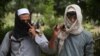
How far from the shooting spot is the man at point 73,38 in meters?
4.36

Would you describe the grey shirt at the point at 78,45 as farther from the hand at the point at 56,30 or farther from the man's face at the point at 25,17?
the man's face at the point at 25,17

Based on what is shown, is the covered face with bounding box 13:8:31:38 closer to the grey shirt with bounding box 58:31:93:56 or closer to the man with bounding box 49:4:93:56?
the man with bounding box 49:4:93:56

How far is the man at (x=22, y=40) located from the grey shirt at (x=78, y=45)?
28 centimetres

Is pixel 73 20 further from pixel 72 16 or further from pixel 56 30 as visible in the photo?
pixel 56 30

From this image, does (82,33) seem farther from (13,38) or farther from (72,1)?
(72,1)

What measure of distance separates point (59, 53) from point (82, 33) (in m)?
0.33

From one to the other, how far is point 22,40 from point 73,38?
0.57m

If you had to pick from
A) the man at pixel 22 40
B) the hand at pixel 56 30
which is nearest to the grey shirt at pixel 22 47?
the man at pixel 22 40

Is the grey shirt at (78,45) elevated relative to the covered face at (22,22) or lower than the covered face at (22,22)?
lower

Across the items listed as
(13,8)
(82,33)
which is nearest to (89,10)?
(13,8)

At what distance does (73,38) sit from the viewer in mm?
4406

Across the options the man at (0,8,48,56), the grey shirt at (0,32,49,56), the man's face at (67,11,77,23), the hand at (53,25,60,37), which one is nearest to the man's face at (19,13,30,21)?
the man at (0,8,48,56)

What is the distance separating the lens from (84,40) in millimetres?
4387

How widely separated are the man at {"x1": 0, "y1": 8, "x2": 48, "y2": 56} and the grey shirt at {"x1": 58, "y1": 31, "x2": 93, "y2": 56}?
0.93 feet
